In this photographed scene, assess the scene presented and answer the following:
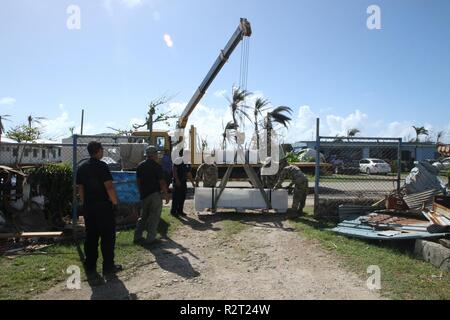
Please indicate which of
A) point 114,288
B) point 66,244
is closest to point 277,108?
point 66,244

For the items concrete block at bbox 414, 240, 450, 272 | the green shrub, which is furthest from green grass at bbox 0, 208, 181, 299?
concrete block at bbox 414, 240, 450, 272

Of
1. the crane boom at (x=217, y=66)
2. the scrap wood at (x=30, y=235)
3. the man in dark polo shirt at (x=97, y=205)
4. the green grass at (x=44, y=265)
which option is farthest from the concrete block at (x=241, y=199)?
the crane boom at (x=217, y=66)

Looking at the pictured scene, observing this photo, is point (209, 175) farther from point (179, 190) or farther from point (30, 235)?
point (30, 235)

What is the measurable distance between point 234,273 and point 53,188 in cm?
486

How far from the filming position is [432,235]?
6723 millimetres

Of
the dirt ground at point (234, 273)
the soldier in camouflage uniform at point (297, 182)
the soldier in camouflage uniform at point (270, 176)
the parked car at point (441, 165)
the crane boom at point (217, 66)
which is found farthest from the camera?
the crane boom at point (217, 66)

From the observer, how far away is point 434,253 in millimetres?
6246

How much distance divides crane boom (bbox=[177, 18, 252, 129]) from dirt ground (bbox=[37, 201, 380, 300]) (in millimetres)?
8651

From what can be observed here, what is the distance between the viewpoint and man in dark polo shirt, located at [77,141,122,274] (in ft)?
19.0

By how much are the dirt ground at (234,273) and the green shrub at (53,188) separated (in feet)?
8.57

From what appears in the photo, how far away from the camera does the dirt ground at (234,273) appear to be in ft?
16.6

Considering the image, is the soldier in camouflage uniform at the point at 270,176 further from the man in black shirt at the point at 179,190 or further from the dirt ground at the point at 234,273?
the dirt ground at the point at 234,273

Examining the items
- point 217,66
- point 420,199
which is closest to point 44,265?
point 420,199
